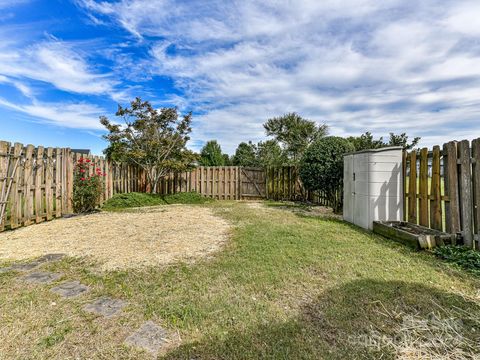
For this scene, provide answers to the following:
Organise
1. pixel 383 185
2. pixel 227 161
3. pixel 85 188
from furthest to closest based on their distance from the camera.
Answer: pixel 227 161, pixel 85 188, pixel 383 185

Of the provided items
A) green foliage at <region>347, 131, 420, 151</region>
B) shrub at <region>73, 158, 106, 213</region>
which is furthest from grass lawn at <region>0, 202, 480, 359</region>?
A: green foliage at <region>347, 131, 420, 151</region>

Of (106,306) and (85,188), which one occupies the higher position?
(85,188)

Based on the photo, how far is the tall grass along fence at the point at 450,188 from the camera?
348cm

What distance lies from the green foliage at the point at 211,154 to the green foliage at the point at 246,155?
2.23m

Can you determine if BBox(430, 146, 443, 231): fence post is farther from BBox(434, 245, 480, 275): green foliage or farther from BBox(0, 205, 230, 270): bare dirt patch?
BBox(0, 205, 230, 270): bare dirt patch

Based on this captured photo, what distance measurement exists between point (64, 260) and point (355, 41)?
843 cm

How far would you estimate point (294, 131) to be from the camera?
71.7 ft

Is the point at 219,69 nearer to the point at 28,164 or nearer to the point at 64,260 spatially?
the point at 28,164

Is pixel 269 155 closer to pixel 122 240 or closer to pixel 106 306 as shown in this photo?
pixel 122 240

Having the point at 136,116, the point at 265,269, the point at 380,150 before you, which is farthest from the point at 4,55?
the point at 380,150

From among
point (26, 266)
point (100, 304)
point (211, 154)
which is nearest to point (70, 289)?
point (100, 304)

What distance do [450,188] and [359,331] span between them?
3312 mm

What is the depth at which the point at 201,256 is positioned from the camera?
3.45 metres

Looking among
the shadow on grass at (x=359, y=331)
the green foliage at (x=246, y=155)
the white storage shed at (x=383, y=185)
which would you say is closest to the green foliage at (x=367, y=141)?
the green foliage at (x=246, y=155)
